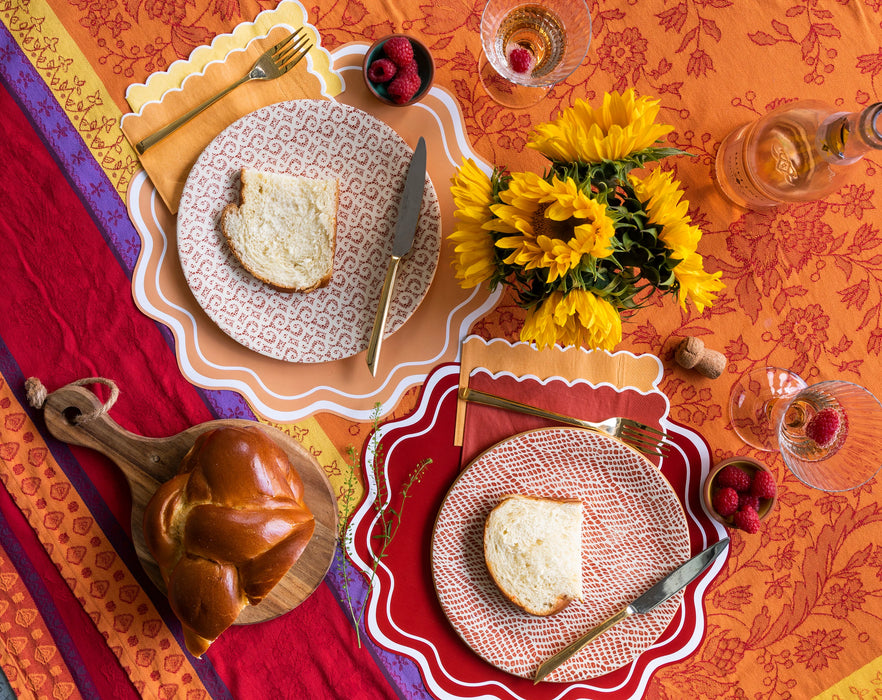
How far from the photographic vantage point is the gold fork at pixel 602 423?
120 centimetres

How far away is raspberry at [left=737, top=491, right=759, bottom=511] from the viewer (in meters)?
1.18

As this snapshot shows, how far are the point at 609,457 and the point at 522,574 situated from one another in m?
0.27

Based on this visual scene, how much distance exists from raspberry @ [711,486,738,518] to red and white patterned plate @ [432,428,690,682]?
7 centimetres

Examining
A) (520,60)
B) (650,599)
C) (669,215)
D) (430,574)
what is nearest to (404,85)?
(520,60)

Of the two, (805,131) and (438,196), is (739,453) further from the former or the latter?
(438,196)

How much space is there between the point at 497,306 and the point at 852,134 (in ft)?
2.12

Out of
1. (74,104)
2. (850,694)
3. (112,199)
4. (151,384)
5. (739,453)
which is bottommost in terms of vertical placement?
(850,694)

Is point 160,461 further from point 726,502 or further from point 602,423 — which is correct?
point 726,502

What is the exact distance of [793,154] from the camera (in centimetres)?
110

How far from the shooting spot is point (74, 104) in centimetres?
120

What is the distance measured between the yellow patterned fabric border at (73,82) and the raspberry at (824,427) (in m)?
1.35

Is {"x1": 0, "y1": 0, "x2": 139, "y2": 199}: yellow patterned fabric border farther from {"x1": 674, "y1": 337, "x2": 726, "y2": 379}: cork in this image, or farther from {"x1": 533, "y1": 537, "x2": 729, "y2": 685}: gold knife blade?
{"x1": 533, "y1": 537, "x2": 729, "y2": 685}: gold knife blade

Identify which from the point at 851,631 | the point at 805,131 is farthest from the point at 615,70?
the point at 851,631

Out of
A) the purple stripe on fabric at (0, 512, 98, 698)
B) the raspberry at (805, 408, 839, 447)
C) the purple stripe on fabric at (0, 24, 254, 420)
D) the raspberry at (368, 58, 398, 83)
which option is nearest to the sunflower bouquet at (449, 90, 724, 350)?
the raspberry at (368, 58, 398, 83)
